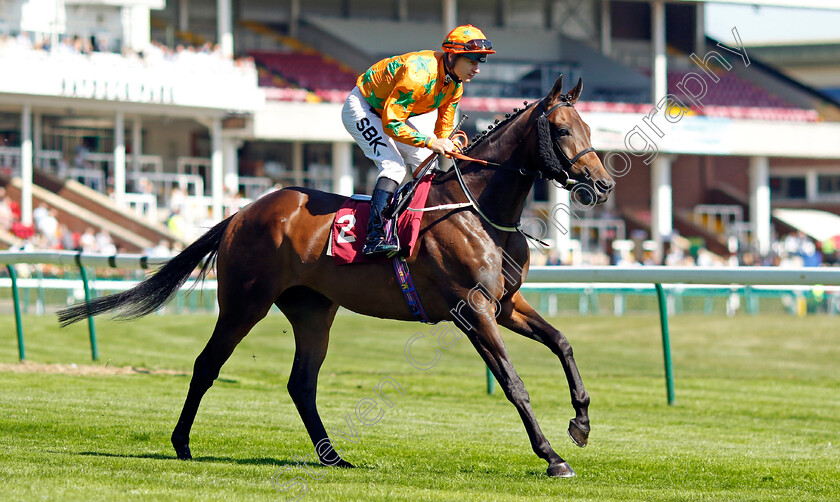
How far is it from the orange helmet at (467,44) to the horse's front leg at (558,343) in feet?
4.14

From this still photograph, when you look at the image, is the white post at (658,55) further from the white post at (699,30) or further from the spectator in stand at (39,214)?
the spectator in stand at (39,214)

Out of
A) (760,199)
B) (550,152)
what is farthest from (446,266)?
(760,199)

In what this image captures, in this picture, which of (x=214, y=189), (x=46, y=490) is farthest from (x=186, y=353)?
(x=214, y=189)

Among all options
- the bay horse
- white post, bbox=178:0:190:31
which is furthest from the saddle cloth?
white post, bbox=178:0:190:31

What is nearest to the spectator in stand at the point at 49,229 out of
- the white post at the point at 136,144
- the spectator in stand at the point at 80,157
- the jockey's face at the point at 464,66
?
the spectator in stand at the point at 80,157

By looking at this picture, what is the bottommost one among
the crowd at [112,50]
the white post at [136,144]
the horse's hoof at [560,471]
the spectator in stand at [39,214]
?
the horse's hoof at [560,471]

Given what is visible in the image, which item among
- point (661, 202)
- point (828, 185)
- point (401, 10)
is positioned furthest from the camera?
point (828, 185)

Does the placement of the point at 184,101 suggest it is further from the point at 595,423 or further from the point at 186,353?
the point at 595,423

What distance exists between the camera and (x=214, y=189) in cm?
2616

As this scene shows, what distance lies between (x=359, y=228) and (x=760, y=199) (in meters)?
31.6

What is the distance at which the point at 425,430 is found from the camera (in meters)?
6.77

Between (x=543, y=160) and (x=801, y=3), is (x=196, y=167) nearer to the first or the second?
(x=801, y=3)

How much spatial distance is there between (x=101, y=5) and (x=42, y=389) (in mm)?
20137

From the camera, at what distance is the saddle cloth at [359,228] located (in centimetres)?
557
